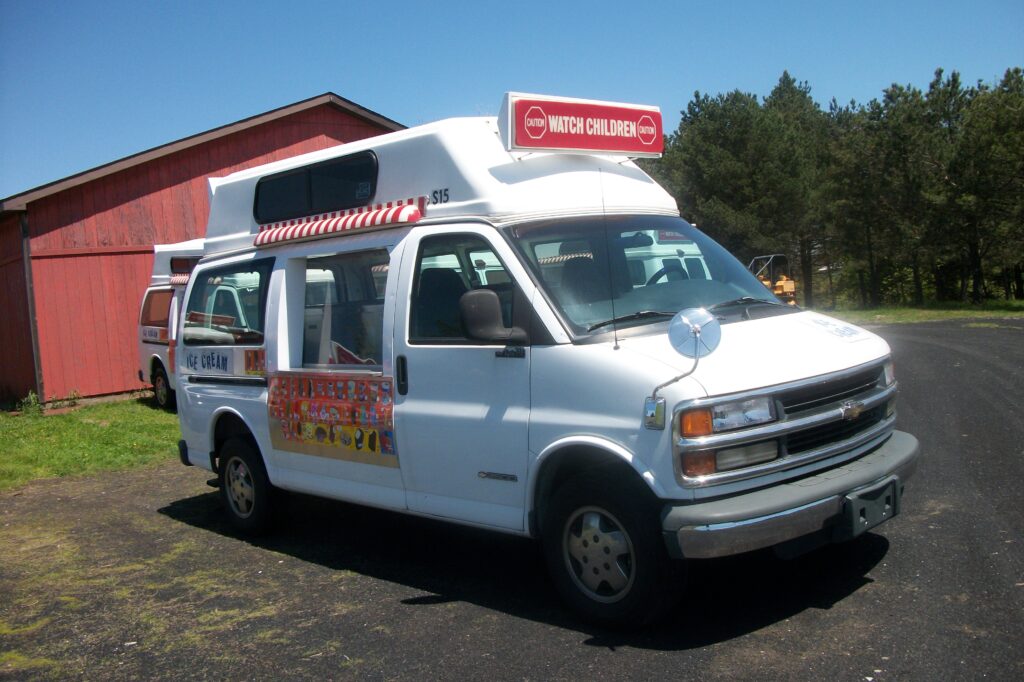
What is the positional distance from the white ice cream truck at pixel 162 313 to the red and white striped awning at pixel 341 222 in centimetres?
833

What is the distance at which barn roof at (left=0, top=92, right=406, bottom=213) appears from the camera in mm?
15484

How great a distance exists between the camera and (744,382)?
4.29 metres

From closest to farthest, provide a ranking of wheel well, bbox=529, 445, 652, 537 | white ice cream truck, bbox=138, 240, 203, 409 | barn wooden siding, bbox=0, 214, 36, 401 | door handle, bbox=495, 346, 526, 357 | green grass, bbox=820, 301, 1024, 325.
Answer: wheel well, bbox=529, 445, 652, 537
door handle, bbox=495, 346, 526, 357
white ice cream truck, bbox=138, 240, 203, 409
barn wooden siding, bbox=0, 214, 36, 401
green grass, bbox=820, 301, 1024, 325

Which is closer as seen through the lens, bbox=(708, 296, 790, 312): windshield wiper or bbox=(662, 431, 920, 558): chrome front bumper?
bbox=(662, 431, 920, 558): chrome front bumper

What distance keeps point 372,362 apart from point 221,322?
6.54 ft

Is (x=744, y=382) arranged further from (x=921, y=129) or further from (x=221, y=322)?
(x=921, y=129)

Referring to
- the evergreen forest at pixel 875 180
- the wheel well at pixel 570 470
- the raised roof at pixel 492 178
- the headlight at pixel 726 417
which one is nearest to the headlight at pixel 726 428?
the headlight at pixel 726 417

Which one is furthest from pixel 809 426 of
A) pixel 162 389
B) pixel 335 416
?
pixel 162 389

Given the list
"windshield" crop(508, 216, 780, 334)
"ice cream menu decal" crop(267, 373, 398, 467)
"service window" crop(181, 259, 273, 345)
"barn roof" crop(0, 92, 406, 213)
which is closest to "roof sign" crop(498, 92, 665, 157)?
"windshield" crop(508, 216, 780, 334)

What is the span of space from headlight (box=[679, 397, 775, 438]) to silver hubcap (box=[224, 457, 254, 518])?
13.4ft

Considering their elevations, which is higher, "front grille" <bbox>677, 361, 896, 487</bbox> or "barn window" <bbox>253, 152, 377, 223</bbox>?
"barn window" <bbox>253, 152, 377, 223</bbox>

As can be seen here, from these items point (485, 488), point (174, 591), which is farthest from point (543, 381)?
point (174, 591)

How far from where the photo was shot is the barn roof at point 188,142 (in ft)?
50.8

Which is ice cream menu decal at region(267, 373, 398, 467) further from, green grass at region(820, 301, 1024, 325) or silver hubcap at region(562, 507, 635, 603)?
green grass at region(820, 301, 1024, 325)
